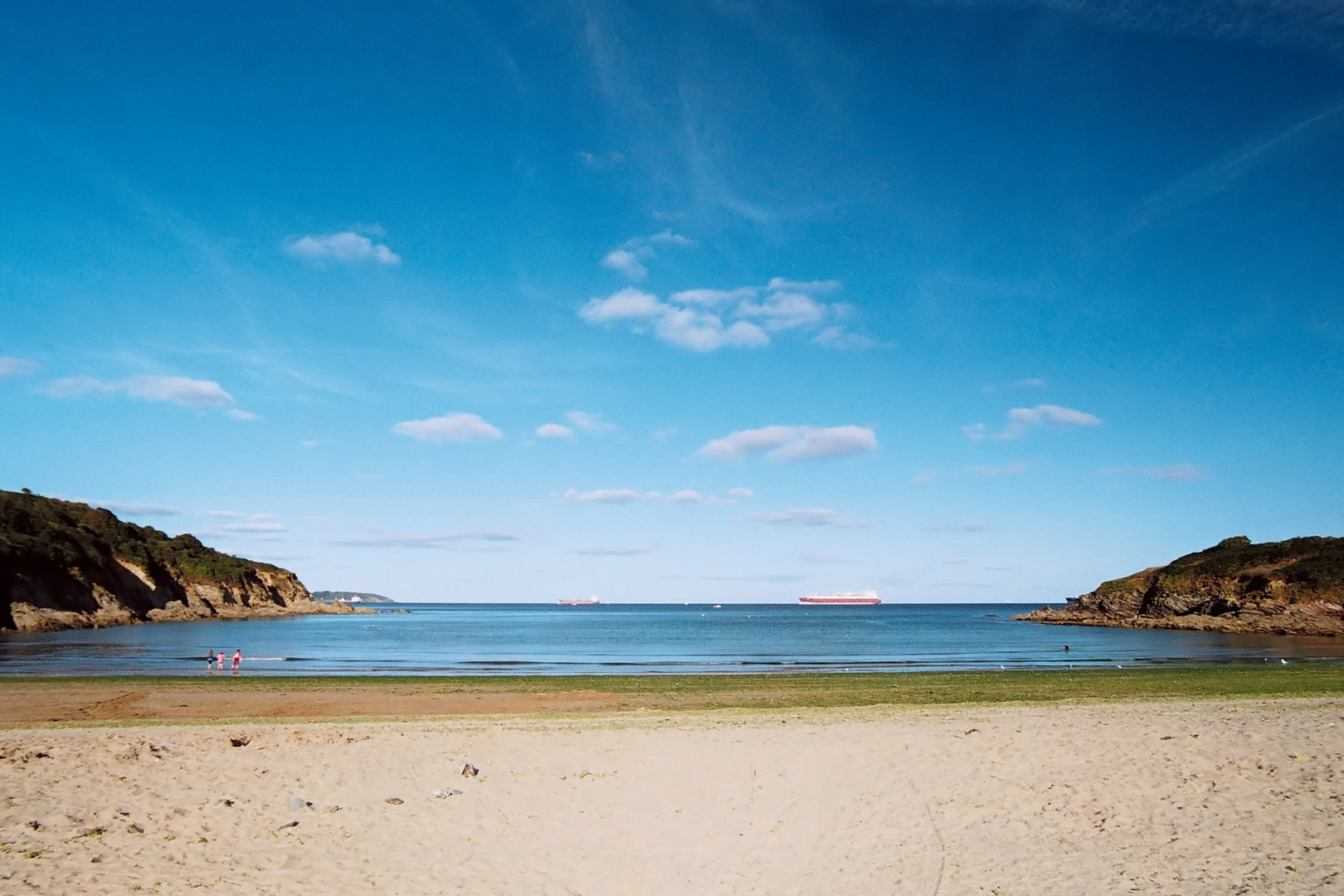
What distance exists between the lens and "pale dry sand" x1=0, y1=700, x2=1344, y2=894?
895 cm

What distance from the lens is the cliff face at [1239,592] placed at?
77438mm

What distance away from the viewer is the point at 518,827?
35.4 ft

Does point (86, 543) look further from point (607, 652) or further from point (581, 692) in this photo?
point (581, 692)

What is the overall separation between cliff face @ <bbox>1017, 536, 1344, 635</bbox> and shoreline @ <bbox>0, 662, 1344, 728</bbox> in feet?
161

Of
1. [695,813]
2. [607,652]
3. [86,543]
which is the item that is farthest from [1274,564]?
[86,543]

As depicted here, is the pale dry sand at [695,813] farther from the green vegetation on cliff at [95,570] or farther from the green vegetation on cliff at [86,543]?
the green vegetation on cliff at [86,543]

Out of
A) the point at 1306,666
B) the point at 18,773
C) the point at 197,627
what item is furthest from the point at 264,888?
the point at 197,627

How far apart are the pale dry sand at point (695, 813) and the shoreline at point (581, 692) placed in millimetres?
9002

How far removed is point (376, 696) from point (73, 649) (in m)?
34.2

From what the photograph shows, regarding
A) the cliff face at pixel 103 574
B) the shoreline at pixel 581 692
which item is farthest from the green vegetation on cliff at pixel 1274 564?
the cliff face at pixel 103 574

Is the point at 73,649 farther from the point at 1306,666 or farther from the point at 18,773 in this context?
the point at 1306,666

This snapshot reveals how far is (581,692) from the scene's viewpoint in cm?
3111

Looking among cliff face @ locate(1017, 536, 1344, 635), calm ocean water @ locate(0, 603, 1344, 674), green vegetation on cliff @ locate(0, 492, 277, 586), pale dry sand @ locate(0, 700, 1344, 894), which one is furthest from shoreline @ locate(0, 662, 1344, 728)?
green vegetation on cliff @ locate(0, 492, 277, 586)

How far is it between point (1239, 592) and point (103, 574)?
12869cm
